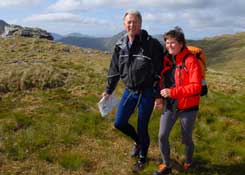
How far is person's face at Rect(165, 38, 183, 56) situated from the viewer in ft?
23.8

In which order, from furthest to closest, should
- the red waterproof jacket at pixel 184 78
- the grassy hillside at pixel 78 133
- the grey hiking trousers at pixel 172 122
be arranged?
the grassy hillside at pixel 78 133 < the grey hiking trousers at pixel 172 122 < the red waterproof jacket at pixel 184 78

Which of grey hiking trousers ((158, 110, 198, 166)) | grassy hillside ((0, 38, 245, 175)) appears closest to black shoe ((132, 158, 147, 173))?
grassy hillside ((0, 38, 245, 175))

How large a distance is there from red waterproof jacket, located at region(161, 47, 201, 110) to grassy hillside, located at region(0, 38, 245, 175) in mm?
2108

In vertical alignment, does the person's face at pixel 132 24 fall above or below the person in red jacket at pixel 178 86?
above

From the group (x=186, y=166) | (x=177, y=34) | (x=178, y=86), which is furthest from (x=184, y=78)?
(x=186, y=166)

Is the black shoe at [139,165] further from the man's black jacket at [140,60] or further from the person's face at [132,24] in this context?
the person's face at [132,24]

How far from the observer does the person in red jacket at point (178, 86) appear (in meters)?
7.11

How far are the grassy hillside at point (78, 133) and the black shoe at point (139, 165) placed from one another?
13 centimetres

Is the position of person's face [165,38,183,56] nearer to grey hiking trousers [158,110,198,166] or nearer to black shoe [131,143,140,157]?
grey hiking trousers [158,110,198,166]

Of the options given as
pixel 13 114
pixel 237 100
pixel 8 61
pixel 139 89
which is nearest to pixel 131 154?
pixel 139 89

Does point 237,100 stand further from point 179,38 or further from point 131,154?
point 179,38

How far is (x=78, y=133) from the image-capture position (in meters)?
11.0

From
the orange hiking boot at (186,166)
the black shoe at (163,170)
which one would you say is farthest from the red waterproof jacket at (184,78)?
the orange hiking boot at (186,166)

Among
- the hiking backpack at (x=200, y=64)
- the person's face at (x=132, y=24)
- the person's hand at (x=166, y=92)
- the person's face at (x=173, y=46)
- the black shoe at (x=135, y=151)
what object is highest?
the person's face at (x=132, y=24)
